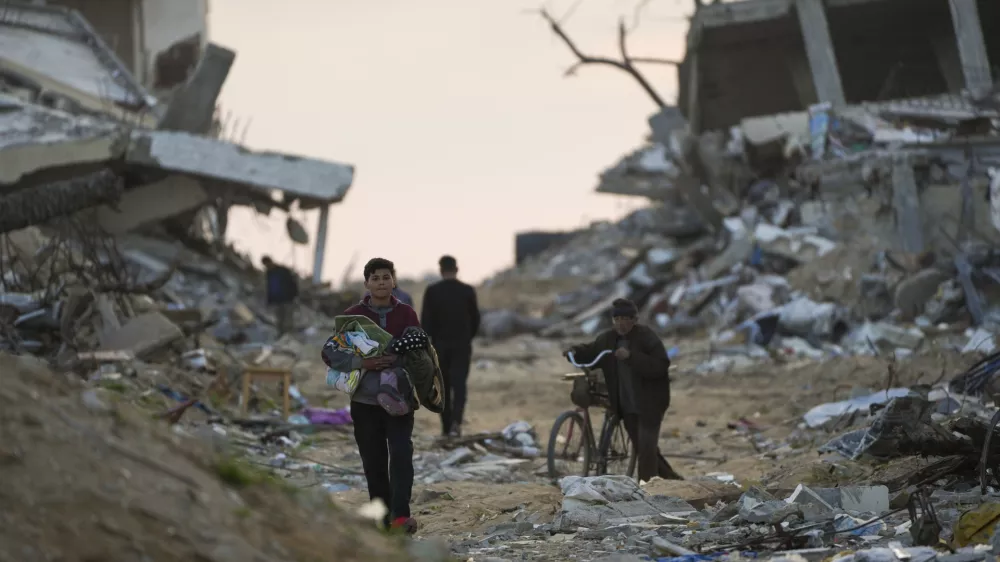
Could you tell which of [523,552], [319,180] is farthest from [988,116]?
[523,552]

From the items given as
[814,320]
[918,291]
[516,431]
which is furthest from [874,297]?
[516,431]

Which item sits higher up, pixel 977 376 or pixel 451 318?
pixel 977 376

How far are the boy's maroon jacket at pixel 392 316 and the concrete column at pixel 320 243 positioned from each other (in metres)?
17.1

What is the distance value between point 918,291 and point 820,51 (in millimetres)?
7795

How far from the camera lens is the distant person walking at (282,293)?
21547mm

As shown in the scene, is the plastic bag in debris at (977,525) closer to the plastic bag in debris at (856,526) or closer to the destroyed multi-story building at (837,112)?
the plastic bag in debris at (856,526)

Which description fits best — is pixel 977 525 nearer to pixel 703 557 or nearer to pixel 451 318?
pixel 703 557

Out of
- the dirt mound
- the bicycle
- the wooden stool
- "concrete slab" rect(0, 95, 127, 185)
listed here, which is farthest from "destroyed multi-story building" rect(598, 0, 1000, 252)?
the dirt mound

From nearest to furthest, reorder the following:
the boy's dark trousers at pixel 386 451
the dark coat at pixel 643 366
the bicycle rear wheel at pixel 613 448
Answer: the boy's dark trousers at pixel 386 451, the dark coat at pixel 643 366, the bicycle rear wheel at pixel 613 448

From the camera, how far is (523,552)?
6555 mm

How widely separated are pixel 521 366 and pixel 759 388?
19.7ft

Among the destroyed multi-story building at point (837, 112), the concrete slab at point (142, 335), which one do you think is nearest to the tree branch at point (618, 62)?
the destroyed multi-story building at point (837, 112)

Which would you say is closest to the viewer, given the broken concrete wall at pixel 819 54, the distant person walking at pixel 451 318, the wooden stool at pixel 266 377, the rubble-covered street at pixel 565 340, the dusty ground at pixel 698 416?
the rubble-covered street at pixel 565 340

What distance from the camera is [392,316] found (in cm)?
677
